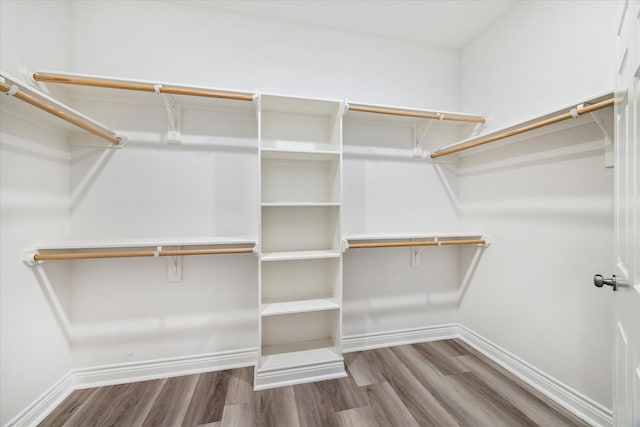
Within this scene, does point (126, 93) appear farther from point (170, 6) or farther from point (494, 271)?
point (494, 271)

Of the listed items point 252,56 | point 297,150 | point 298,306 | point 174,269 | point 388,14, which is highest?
point 388,14

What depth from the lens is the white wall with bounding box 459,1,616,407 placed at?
4.42 ft

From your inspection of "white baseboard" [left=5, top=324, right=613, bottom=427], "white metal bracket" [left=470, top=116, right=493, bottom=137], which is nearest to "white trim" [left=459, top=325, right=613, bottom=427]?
"white baseboard" [left=5, top=324, right=613, bottom=427]

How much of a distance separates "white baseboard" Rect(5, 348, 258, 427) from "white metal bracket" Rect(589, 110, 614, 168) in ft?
7.99

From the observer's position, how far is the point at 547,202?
1.58 meters

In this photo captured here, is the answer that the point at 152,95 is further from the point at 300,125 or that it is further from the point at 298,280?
the point at 298,280

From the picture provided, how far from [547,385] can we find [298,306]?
163 cm

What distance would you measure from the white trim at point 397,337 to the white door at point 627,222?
1.28m

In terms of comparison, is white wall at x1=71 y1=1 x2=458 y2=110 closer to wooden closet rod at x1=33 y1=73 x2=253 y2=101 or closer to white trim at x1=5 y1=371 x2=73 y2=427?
wooden closet rod at x1=33 y1=73 x2=253 y2=101

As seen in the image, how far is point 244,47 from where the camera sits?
189 cm

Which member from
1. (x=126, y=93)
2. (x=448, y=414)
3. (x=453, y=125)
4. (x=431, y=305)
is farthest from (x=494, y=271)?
(x=126, y=93)

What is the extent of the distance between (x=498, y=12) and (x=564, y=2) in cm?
45

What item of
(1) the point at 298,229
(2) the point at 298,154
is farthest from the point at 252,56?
(1) the point at 298,229

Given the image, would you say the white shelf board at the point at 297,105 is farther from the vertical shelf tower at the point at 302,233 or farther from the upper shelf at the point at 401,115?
the upper shelf at the point at 401,115
